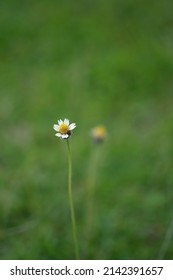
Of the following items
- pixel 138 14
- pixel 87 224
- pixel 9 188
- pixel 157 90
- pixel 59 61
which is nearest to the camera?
pixel 87 224

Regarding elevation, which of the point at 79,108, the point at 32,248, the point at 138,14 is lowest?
the point at 32,248

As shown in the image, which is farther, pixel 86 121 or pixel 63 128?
pixel 86 121

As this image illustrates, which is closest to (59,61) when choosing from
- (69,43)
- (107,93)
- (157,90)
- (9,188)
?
(69,43)

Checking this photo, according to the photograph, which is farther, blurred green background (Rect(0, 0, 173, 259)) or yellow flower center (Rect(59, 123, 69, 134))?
blurred green background (Rect(0, 0, 173, 259))

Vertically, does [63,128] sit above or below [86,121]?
below

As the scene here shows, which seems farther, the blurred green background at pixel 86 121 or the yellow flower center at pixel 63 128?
the blurred green background at pixel 86 121

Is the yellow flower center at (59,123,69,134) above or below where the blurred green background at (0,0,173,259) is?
below

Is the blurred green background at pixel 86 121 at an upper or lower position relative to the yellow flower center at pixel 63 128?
upper

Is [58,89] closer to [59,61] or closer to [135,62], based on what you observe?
[59,61]
